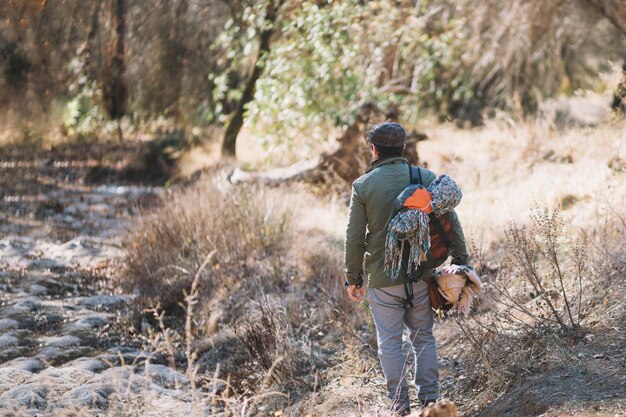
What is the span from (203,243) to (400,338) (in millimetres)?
3784

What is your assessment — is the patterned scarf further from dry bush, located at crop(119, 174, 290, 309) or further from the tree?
the tree

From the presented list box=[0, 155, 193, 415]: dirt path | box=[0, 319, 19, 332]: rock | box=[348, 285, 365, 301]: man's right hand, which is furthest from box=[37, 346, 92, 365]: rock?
box=[348, 285, 365, 301]: man's right hand

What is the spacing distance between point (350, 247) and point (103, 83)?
11.2 m

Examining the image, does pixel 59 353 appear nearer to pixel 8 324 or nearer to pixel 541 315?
pixel 8 324

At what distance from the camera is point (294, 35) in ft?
35.9

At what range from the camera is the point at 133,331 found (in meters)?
6.64

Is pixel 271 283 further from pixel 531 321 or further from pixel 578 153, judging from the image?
pixel 578 153

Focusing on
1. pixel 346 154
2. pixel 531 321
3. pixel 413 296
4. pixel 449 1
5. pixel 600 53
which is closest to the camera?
pixel 413 296

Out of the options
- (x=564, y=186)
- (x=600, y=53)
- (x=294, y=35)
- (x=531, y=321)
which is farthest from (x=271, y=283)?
(x=600, y=53)

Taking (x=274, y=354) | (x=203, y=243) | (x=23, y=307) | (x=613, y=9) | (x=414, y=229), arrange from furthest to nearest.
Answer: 1. (x=613, y=9)
2. (x=203, y=243)
3. (x=23, y=307)
4. (x=274, y=354)
5. (x=414, y=229)

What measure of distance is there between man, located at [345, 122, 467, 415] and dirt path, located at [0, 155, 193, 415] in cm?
120

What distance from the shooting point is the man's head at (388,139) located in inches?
162

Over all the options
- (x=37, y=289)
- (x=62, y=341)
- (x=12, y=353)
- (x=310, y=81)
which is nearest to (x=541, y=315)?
(x=62, y=341)

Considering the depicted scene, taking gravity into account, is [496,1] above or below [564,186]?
above
